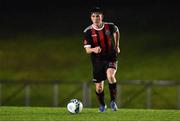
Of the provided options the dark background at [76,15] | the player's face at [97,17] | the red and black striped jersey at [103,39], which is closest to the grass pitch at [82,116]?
the red and black striped jersey at [103,39]

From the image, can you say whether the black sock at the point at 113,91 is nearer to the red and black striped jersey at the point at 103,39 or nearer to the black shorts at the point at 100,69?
the black shorts at the point at 100,69

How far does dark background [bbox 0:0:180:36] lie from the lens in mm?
42500

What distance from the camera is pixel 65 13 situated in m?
44.8

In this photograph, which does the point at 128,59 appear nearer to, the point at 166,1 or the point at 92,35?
the point at 166,1

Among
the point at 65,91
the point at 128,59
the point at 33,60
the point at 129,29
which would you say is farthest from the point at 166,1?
the point at 65,91

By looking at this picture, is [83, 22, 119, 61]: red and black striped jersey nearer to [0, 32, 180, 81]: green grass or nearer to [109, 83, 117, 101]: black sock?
[109, 83, 117, 101]: black sock

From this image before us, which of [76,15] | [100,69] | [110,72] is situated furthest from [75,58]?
[110,72]

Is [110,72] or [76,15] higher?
[76,15]

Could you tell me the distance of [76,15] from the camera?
44.3m

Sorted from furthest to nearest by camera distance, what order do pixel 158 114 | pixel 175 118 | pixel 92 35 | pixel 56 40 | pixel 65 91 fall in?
pixel 56 40, pixel 65 91, pixel 92 35, pixel 158 114, pixel 175 118

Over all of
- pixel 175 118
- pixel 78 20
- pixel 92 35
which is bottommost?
pixel 175 118

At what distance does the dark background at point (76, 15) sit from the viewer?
42.5 metres

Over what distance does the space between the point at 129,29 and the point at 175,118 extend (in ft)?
97.5

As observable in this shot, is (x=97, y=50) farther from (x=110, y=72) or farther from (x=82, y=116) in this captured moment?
Result: (x=82, y=116)
